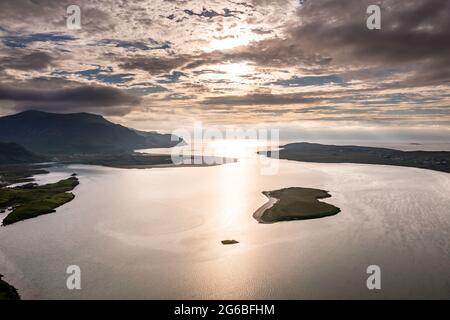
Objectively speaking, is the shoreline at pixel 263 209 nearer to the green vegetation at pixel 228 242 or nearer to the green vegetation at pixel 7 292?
the green vegetation at pixel 228 242

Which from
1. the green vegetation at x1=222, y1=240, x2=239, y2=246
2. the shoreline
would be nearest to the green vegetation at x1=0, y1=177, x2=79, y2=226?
the green vegetation at x1=222, y1=240, x2=239, y2=246

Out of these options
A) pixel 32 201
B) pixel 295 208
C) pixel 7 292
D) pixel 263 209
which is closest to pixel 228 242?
pixel 263 209

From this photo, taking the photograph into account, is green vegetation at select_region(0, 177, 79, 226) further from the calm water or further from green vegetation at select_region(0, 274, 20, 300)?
green vegetation at select_region(0, 274, 20, 300)

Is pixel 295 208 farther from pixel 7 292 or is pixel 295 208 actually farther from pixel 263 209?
pixel 7 292

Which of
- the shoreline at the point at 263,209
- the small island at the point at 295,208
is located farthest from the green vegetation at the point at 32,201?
the small island at the point at 295,208
